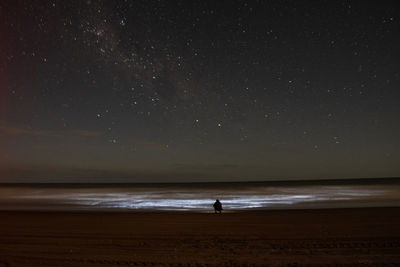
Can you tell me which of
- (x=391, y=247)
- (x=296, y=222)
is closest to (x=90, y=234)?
(x=296, y=222)

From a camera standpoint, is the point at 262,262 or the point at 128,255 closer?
the point at 262,262

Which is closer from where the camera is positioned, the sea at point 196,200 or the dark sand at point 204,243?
the dark sand at point 204,243

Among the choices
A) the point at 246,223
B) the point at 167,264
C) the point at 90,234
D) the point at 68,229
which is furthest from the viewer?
the point at 246,223

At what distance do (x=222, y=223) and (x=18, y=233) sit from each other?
304 inches

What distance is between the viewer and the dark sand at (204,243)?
7711mm

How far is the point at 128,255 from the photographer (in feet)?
27.4

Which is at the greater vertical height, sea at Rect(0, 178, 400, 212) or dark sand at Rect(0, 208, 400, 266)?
dark sand at Rect(0, 208, 400, 266)

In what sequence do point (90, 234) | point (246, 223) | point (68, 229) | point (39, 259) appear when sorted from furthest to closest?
1. point (246, 223)
2. point (68, 229)
3. point (90, 234)
4. point (39, 259)

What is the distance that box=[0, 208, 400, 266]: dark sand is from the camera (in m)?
7.71

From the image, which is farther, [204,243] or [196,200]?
[196,200]

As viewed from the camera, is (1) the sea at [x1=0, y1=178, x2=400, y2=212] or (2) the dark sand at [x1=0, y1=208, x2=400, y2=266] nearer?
(2) the dark sand at [x1=0, y1=208, x2=400, y2=266]

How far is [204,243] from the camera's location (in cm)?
973

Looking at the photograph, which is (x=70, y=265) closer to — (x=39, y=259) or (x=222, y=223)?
(x=39, y=259)

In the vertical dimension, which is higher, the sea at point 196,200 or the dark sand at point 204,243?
the dark sand at point 204,243
